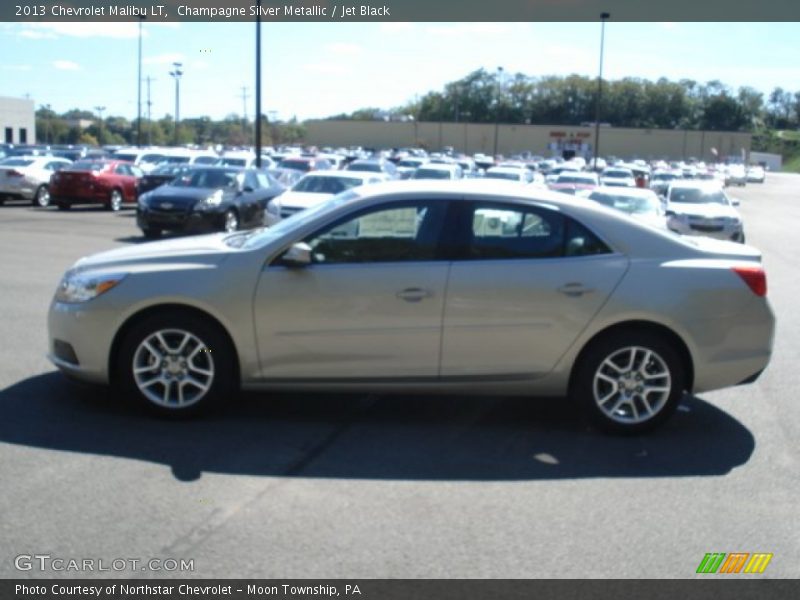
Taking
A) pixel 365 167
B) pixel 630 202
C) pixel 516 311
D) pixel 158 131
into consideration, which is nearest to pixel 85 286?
pixel 516 311

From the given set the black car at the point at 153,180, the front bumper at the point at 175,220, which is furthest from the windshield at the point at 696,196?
the black car at the point at 153,180

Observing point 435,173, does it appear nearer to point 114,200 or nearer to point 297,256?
point 114,200

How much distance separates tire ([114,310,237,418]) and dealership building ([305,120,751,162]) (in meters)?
114

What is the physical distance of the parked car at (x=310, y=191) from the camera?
61.7 feet

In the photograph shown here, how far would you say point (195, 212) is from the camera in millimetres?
18828

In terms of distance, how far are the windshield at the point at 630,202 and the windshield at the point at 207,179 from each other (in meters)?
8.03

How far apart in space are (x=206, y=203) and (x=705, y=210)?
11537 mm

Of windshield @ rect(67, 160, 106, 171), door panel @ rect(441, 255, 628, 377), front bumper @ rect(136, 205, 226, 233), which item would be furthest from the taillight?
windshield @ rect(67, 160, 106, 171)

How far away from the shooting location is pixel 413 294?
602 cm

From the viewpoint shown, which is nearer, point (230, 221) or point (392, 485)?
point (392, 485)

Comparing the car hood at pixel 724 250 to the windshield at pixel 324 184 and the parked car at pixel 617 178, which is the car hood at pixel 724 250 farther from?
the parked car at pixel 617 178

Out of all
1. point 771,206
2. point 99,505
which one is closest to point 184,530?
point 99,505

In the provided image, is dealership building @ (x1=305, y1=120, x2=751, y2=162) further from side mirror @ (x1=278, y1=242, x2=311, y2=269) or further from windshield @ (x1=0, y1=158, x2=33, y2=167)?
side mirror @ (x1=278, y1=242, x2=311, y2=269)
